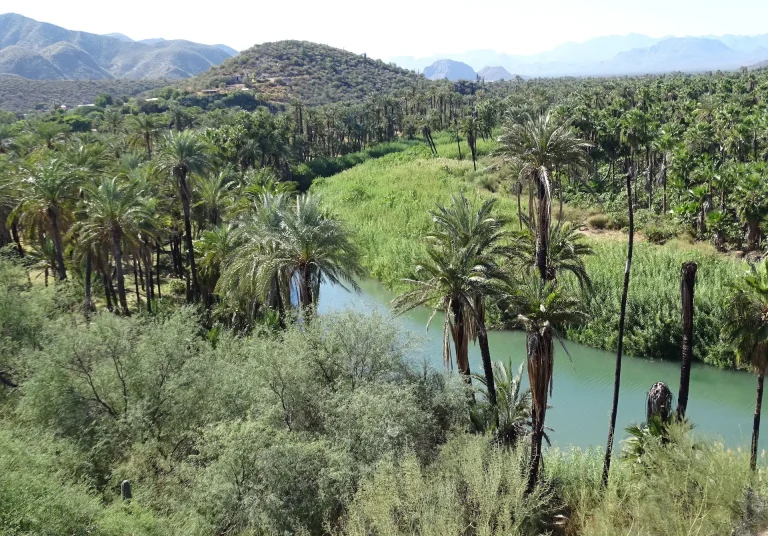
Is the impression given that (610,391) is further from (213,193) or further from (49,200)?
(49,200)

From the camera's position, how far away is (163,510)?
42.8 feet

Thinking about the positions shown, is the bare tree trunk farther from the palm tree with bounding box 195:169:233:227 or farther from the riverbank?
the palm tree with bounding box 195:169:233:227

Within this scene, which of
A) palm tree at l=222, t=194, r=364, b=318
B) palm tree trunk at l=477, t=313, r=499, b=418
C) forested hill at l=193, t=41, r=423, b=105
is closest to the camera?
palm tree trunk at l=477, t=313, r=499, b=418

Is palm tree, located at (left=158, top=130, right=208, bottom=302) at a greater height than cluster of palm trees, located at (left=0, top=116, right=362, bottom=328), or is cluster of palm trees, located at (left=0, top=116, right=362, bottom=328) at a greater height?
palm tree, located at (left=158, top=130, right=208, bottom=302)

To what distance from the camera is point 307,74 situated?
6658 inches

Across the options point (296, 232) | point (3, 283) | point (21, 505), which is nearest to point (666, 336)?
point (296, 232)

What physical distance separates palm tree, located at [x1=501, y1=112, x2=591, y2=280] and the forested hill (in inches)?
5023

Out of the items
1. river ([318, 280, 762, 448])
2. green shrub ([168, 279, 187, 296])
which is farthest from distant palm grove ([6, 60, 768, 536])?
green shrub ([168, 279, 187, 296])

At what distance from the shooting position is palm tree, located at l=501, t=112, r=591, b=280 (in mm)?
20641

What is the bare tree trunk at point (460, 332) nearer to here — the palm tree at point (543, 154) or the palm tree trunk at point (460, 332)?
the palm tree trunk at point (460, 332)

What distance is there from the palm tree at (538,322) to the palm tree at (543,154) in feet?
19.3

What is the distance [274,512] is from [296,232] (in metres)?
10.9

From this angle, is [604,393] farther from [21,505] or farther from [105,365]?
[21,505]

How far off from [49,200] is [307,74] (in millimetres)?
152099
